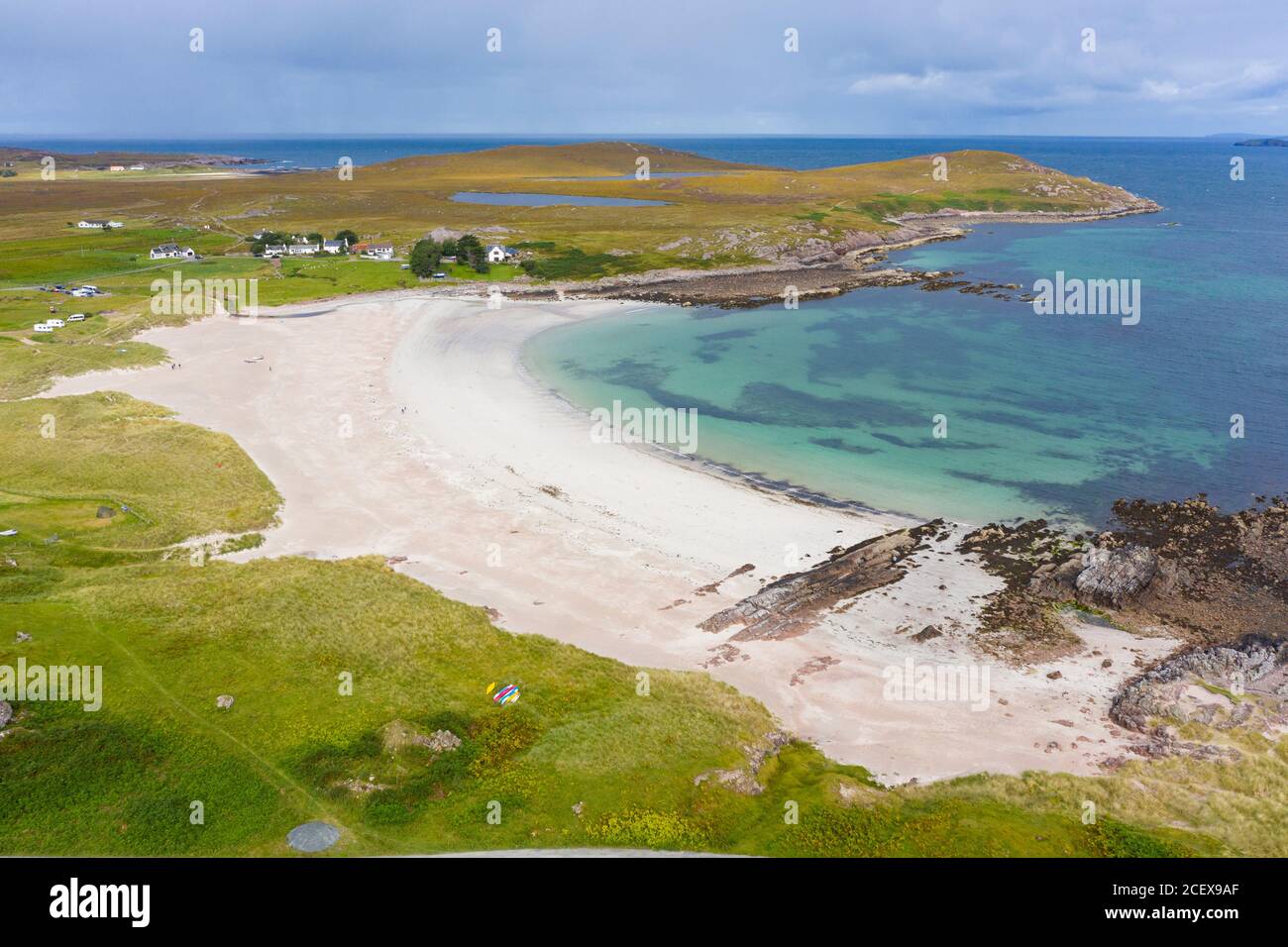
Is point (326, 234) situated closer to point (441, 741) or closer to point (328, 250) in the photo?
point (328, 250)

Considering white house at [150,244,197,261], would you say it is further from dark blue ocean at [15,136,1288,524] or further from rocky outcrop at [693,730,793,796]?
rocky outcrop at [693,730,793,796]

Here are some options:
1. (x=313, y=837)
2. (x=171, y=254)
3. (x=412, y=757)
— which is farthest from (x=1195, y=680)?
(x=171, y=254)

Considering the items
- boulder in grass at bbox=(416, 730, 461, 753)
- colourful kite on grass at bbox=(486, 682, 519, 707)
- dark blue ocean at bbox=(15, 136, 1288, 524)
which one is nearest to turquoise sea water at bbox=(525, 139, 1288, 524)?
dark blue ocean at bbox=(15, 136, 1288, 524)

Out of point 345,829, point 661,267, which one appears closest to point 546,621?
point 345,829

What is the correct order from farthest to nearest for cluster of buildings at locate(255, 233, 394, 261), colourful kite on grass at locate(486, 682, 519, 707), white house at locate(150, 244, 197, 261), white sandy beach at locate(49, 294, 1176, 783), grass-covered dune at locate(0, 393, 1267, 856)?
cluster of buildings at locate(255, 233, 394, 261) < white house at locate(150, 244, 197, 261) < white sandy beach at locate(49, 294, 1176, 783) < colourful kite on grass at locate(486, 682, 519, 707) < grass-covered dune at locate(0, 393, 1267, 856)

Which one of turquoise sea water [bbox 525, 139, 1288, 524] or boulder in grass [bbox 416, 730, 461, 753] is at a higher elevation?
turquoise sea water [bbox 525, 139, 1288, 524]

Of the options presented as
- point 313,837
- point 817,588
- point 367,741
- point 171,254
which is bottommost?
point 313,837

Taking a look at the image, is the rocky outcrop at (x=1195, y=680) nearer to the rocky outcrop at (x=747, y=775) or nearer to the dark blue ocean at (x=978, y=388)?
Answer: the dark blue ocean at (x=978, y=388)
